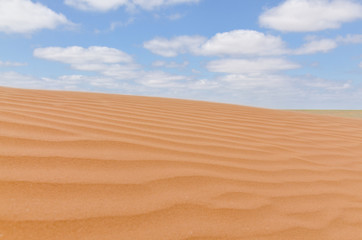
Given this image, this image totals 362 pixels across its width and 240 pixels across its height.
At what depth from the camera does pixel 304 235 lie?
5.12 feet

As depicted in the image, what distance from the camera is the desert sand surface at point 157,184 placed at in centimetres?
131

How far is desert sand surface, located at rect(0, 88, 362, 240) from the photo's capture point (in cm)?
131

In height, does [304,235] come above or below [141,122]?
below

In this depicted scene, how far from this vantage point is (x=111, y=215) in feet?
4.39

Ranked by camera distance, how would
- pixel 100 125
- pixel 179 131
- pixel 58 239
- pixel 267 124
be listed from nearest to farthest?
pixel 58 239
pixel 100 125
pixel 179 131
pixel 267 124

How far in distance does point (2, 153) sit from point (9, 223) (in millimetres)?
593

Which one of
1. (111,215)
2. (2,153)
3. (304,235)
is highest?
(2,153)

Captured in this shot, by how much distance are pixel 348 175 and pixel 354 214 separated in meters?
0.71

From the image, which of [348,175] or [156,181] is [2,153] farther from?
[348,175]

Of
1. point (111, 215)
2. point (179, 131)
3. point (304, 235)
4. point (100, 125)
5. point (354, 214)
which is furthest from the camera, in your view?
point (179, 131)

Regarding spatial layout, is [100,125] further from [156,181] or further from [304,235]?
[304,235]

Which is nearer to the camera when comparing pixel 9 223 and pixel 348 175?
pixel 9 223

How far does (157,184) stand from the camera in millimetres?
1652

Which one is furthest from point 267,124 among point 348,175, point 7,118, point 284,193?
point 7,118
